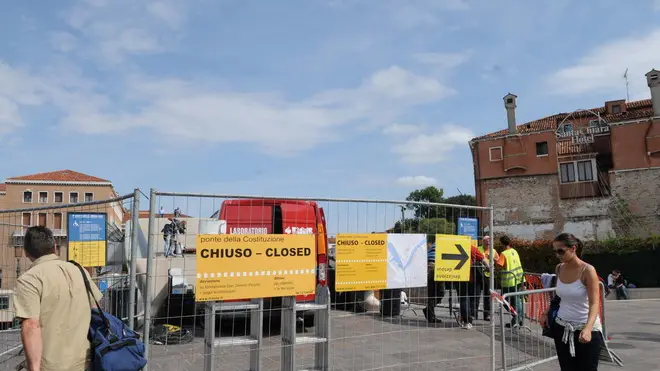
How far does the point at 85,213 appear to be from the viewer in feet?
16.1

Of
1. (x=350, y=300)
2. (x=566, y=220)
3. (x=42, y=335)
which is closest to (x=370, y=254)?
(x=350, y=300)

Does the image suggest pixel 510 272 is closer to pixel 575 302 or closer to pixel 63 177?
pixel 575 302

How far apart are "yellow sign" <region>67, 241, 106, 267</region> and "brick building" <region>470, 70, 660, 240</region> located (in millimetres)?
39103

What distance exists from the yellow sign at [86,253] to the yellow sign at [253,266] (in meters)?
1.11

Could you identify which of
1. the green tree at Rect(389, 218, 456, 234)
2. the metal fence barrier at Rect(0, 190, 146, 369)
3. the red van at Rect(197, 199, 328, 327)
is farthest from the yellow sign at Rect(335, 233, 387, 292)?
the metal fence barrier at Rect(0, 190, 146, 369)

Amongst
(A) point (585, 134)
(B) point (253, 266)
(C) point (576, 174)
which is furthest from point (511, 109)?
(B) point (253, 266)

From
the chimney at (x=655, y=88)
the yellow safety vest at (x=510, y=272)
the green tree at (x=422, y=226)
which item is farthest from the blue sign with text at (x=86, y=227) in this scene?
the chimney at (x=655, y=88)

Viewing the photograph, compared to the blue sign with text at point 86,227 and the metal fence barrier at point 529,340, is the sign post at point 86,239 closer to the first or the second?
the blue sign with text at point 86,227

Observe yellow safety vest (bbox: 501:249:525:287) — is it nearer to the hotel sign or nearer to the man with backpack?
the man with backpack

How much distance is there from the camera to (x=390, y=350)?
289 inches

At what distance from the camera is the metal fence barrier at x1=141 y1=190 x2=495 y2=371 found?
5.10 m

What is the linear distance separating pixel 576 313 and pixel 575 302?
101 mm

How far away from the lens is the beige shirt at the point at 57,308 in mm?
3352

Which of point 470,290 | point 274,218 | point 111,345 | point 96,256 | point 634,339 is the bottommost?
point 634,339
